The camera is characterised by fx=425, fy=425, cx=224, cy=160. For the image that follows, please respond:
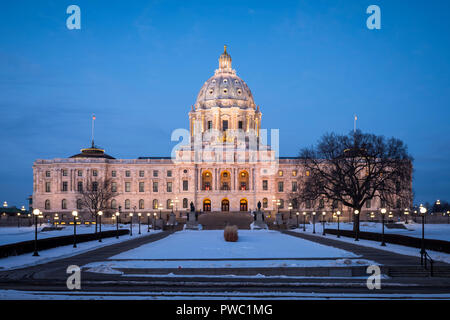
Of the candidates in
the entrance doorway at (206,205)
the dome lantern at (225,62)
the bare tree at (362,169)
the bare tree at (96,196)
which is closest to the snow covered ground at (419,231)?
the bare tree at (362,169)

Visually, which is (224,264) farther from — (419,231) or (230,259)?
(419,231)

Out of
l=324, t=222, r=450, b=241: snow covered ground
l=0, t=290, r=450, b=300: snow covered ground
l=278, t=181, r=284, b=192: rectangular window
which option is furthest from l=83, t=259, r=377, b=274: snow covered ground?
l=278, t=181, r=284, b=192: rectangular window

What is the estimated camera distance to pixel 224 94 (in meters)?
114

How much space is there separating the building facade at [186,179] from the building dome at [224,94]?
27.7ft

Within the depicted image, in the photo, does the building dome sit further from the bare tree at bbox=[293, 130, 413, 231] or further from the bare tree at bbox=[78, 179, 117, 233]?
the bare tree at bbox=[293, 130, 413, 231]

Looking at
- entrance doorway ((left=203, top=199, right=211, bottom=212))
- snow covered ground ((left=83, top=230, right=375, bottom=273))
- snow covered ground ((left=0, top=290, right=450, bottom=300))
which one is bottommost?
entrance doorway ((left=203, top=199, right=211, bottom=212))

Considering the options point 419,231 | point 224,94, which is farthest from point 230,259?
point 224,94

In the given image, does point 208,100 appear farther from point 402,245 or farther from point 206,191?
point 402,245

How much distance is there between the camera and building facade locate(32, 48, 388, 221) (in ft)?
333

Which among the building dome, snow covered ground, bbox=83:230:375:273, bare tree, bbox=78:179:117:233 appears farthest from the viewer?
the building dome

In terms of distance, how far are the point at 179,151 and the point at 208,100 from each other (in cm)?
1773

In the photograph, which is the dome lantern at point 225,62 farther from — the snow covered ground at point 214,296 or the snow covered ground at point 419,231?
the snow covered ground at point 214,296

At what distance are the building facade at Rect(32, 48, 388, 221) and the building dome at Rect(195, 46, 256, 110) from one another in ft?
27.7
